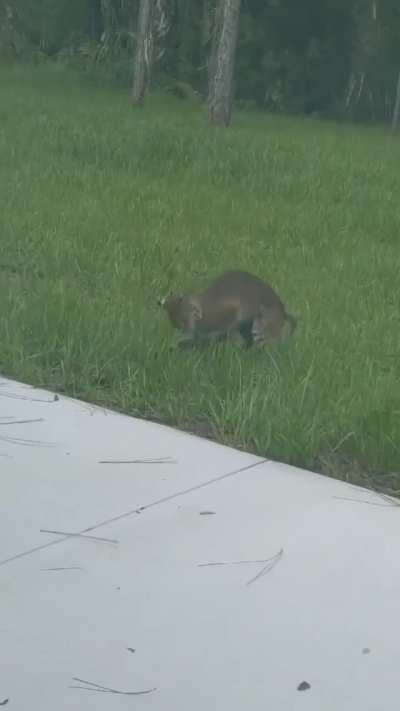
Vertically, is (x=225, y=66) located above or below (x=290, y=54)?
above

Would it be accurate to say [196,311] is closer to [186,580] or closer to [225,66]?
[186,580]

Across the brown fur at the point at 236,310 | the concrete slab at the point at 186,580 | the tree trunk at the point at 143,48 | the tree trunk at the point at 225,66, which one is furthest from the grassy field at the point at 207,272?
the tree trunk at the point at 143,48

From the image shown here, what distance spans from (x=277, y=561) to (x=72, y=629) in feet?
2.11

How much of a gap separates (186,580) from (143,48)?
16.7 meters

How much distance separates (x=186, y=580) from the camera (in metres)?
3.28

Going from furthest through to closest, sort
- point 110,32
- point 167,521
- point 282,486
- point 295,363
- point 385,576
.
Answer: point 110,32 → point 295,363 → point 282,486 → point 167,521 → point 385,576

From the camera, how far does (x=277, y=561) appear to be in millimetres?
3410

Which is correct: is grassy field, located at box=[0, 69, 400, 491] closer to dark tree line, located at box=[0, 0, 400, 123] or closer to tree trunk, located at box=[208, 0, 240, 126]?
tree trunk, located at box=[208, 0, 240, 126]

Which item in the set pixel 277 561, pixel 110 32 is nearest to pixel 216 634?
pixel 277 561

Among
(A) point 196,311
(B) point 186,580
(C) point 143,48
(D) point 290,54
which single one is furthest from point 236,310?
(D) point 290,54

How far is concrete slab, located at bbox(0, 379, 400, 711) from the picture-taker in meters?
2.82

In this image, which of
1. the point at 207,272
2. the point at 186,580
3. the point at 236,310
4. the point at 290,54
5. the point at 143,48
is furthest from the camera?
the point at 290,54

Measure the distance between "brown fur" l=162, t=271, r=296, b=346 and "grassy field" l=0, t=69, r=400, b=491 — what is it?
9 centimetres

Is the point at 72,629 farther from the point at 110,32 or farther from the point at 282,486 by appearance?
the point at 110,32
